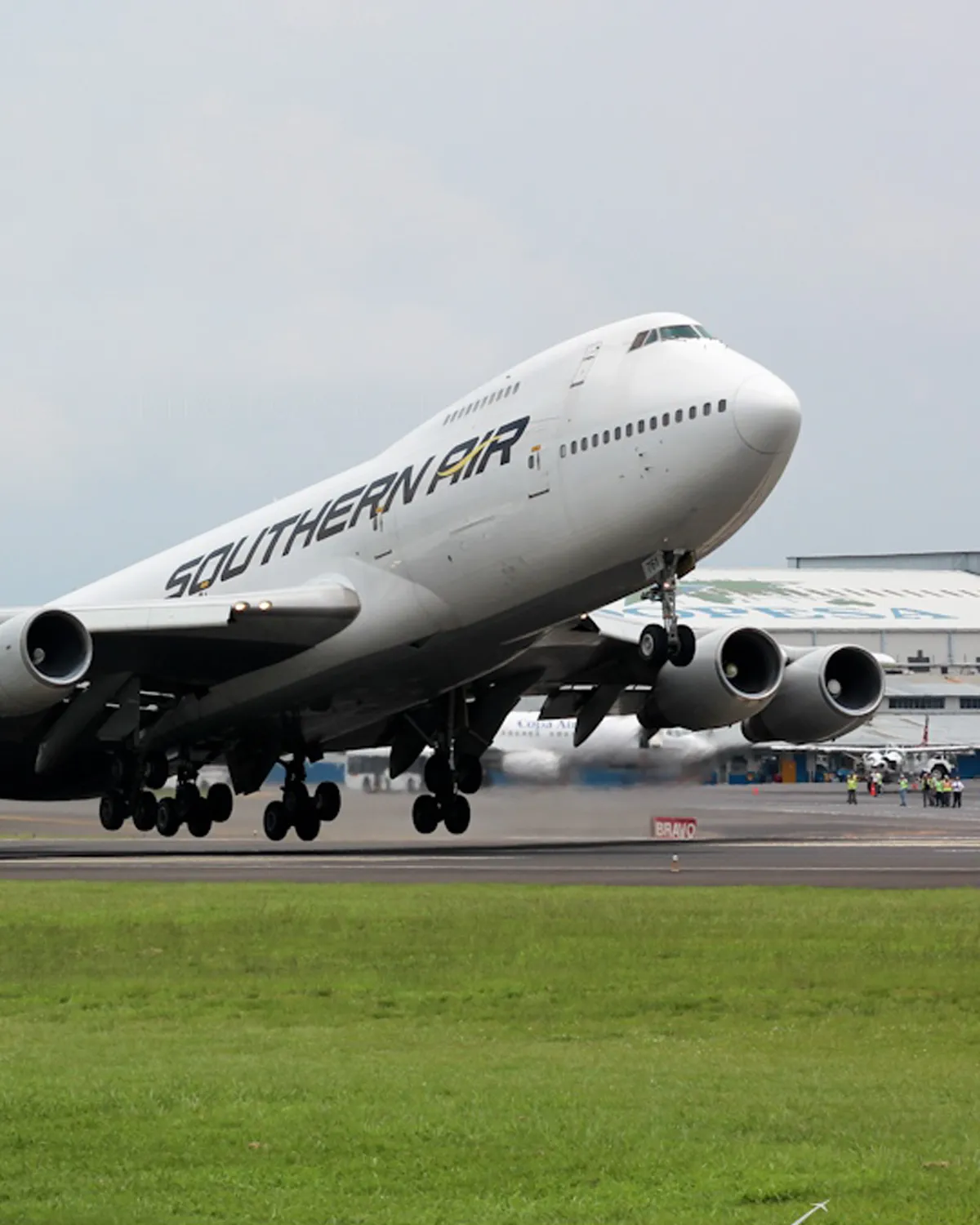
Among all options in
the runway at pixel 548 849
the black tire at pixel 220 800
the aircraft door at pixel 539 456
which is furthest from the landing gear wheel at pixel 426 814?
the aircraft door at pixel 539 456

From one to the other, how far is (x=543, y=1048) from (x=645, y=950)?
4651 millimetres

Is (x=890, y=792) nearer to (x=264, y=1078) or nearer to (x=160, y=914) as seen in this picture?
(x=160, y=914)

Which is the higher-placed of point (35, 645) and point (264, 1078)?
point (35, 645)

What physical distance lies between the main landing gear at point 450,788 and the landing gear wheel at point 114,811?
5.82m

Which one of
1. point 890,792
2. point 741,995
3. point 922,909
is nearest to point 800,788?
point 890,792

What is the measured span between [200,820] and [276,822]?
68.4 inches

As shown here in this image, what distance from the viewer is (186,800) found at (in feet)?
132

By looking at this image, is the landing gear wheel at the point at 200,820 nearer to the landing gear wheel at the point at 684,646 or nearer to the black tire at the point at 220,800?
the black tire at the point at 220,800

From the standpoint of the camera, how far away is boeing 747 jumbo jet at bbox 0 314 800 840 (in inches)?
1222

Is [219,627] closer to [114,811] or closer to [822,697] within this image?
[114,811]

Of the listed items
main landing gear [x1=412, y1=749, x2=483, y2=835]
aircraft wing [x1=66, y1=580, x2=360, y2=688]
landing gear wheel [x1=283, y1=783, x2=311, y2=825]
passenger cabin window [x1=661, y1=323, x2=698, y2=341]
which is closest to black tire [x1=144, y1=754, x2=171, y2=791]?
aircraft wing [x1=66, y1=580, x2=360, y2=688]

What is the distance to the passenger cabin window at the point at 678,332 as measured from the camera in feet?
104

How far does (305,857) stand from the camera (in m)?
35.5

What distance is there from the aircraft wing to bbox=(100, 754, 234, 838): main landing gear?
8.72 ft
